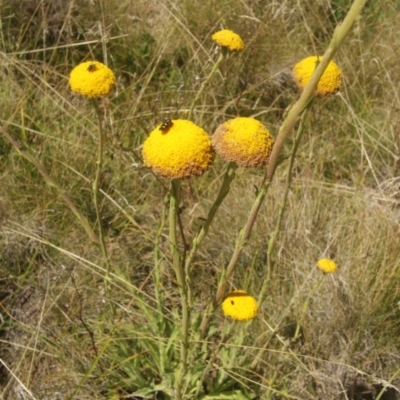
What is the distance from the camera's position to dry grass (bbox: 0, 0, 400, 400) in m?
1.73

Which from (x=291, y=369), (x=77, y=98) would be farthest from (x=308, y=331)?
(x=77, y=98)

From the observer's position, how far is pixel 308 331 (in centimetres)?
193

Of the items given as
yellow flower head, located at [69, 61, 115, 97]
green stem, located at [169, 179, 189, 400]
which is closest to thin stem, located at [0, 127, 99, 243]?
yellow flower head, located at [69, 61, 115, 97]

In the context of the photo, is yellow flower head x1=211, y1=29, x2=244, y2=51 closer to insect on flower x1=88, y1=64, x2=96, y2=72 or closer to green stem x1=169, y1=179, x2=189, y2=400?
insect on flower x1=88, y1=64, x2=96, y2=72

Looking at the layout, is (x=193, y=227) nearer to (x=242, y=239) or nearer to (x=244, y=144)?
(x=242, y=239)

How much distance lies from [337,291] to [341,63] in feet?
5.78

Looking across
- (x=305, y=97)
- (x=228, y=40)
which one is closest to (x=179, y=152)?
(x=305, y=97)

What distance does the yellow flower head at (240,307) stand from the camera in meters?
1.27

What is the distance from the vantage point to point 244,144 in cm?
97

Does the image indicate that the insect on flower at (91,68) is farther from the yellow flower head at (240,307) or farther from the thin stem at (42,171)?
the yellow flower head at (240,307)

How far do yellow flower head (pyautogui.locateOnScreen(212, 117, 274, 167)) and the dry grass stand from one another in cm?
37

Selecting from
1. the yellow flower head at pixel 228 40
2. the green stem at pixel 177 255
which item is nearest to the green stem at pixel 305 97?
the green stem at pixel 177 255

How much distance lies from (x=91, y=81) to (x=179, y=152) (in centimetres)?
45

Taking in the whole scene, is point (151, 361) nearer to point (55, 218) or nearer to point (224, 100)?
point (55, 218)
